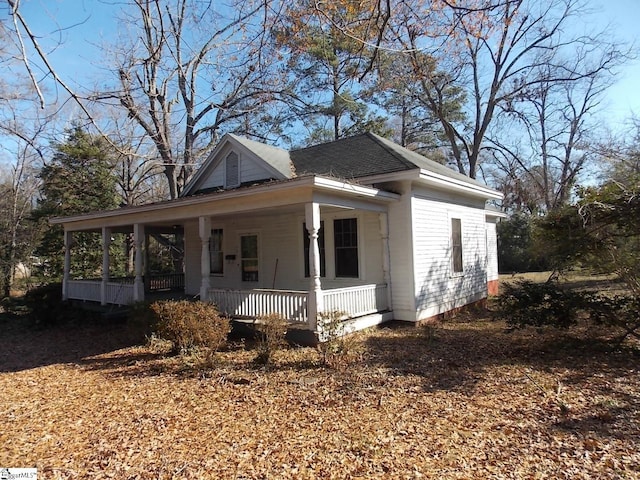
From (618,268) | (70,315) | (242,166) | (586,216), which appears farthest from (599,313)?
(70,315)

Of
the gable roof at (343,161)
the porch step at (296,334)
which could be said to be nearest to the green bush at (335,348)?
the porch step at (296,334)

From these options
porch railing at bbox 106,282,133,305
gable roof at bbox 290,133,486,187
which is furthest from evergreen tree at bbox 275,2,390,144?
porch railing at bbox 106,282,133,305

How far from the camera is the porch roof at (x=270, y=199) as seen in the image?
7848 mm

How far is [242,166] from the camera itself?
1263 cm

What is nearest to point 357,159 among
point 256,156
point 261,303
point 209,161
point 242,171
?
point 256,156

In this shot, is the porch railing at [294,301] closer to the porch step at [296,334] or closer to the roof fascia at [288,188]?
the porch step at [296,334]

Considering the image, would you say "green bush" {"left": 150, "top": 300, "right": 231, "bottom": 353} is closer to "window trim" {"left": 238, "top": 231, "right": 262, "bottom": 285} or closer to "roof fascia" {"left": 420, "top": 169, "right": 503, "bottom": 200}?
"window trim" {"left": 238, "top": 231, "right": 262, "bottom": 285}

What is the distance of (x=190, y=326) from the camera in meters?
7.75

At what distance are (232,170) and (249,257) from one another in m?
2.85

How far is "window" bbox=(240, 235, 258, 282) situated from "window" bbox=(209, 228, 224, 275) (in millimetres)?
990

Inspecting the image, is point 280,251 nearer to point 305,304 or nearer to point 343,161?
point 343,161

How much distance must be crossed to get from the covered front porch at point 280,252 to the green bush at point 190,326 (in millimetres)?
1308

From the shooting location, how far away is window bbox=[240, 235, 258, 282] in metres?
12.8

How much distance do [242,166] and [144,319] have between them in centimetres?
586
